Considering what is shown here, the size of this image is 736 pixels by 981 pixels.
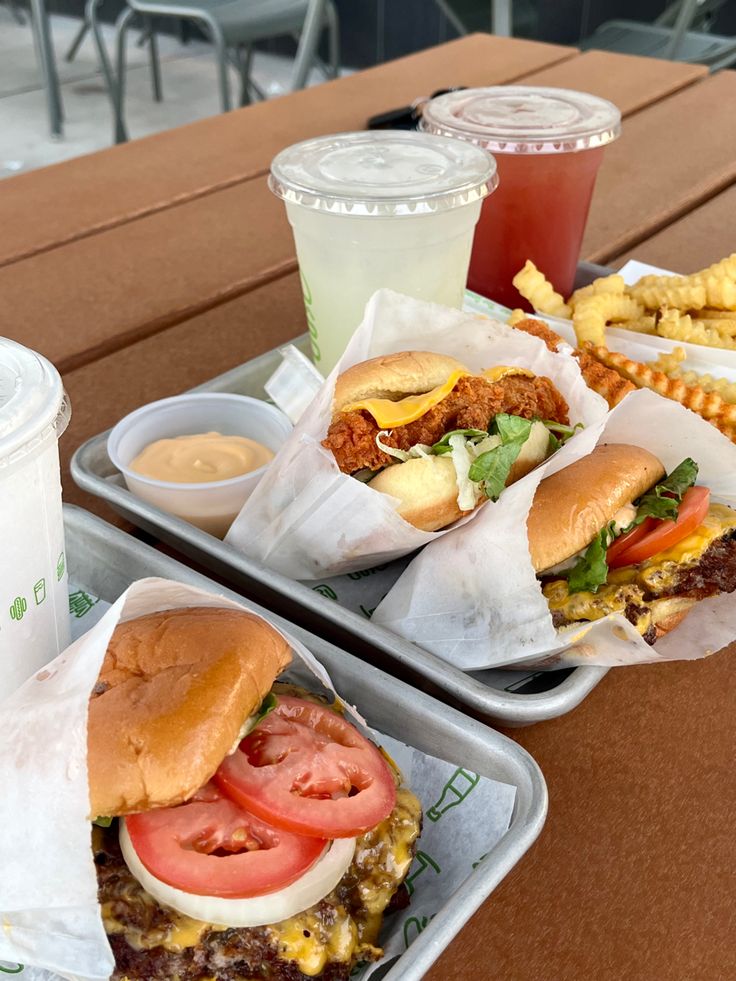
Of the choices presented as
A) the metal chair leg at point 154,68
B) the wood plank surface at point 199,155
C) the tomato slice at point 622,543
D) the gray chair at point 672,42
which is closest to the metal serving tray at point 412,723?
the tomato slice at point 622,543

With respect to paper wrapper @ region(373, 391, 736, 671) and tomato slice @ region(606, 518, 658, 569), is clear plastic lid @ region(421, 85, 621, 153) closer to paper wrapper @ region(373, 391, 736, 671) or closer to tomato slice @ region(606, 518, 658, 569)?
paper wrapper @ region(373, 391, 736, 671)

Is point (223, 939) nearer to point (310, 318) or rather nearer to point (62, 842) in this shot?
point (62, 842)

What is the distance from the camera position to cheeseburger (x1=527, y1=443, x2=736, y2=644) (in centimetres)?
108

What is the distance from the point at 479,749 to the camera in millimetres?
877

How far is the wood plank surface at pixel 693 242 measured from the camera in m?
1.99

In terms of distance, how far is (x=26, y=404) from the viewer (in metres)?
0.80

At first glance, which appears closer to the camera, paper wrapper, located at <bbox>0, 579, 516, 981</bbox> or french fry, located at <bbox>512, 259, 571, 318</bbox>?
paper wrapper, located at <bbox>0, 579, 516, 981</bbox>

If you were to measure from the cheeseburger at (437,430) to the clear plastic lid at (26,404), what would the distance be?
1.33ft

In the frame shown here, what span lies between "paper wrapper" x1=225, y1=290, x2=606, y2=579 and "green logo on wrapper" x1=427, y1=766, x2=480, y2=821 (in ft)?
1.07

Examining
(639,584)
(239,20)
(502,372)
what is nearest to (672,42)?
(239,20)

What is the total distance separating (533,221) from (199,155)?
3.95ft

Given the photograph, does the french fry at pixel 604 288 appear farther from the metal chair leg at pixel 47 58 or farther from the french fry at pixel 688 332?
the metal chair leg at pixel 47 58

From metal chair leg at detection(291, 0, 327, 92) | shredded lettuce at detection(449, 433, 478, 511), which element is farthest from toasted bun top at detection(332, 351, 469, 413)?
metal chair leg at detection(291, 0, 327, 92)

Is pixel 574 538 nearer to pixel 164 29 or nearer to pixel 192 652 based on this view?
pixel 192 652
